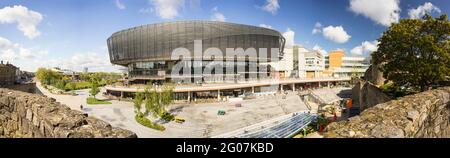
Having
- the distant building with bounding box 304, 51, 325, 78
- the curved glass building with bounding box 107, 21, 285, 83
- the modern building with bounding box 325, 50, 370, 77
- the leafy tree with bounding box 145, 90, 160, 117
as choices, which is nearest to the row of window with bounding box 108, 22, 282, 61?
the curved glass building with bounding box 107, 21, 285, 83

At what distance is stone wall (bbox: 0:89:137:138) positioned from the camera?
5855 millimetres

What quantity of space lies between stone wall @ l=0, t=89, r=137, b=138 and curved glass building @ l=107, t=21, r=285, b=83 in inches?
1994

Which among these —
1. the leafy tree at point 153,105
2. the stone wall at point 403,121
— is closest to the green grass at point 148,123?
the leafy tree at point 153,105

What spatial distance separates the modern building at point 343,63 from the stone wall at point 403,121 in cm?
10988

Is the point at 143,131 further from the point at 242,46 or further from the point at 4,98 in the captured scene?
the point at 242,46

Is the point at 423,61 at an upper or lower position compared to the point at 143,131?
upper

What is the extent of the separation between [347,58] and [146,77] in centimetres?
9628

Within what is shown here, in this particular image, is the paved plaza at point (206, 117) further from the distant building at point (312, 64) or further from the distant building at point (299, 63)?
the distant building at point (312, 64)

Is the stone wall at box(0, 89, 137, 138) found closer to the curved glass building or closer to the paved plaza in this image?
the paved plaza

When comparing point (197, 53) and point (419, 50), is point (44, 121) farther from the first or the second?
point (197, 53)
